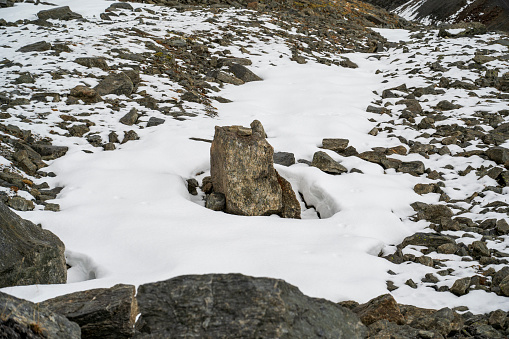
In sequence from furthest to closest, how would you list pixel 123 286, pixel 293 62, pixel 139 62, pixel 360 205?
pixel 293 62 → pixel 139 62 → pixel 360 205 → pixel 123 286

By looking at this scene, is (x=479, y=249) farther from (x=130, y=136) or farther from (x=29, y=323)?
(x=130, y=136)

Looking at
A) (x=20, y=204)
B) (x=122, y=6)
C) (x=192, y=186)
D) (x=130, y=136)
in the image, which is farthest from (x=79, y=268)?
(x=122, y=6)

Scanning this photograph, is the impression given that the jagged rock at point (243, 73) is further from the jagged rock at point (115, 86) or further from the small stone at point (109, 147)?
the small stone at point (109, 147)

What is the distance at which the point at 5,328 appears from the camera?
233 cm

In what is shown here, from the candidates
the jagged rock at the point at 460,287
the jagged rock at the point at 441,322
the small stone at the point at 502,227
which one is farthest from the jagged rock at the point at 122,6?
the jagged rock at the point at 441,322

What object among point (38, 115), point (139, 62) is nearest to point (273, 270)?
point (38, 115)

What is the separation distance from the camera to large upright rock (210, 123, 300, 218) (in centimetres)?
721

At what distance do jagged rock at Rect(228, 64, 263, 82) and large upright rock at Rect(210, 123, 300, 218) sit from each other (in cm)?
754

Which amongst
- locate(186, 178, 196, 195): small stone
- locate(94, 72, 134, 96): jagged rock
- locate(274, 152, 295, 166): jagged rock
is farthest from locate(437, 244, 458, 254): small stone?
locate(94, 72, 134, 96): jagged rock

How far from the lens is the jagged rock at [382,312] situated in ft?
14.1

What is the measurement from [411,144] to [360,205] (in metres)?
3.78

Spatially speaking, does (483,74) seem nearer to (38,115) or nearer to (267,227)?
(267,227)

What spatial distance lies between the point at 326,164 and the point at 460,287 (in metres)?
4.22

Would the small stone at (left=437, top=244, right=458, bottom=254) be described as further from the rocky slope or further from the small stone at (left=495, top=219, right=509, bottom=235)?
the rocky slope
